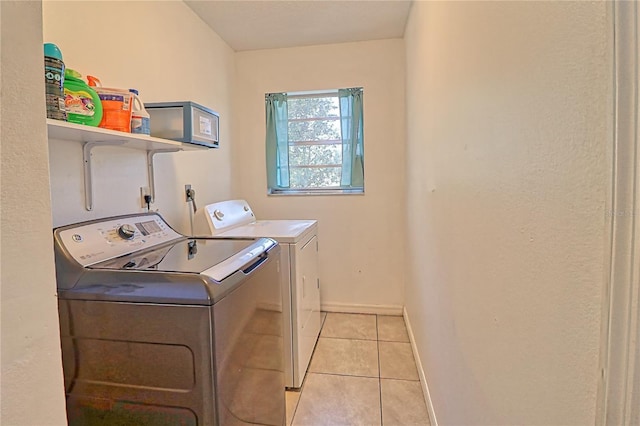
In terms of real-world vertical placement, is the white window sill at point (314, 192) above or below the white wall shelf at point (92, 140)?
below

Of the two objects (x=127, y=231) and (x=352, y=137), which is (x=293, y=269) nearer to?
(x=127, y=231)

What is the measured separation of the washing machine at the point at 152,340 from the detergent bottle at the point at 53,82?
424 mm

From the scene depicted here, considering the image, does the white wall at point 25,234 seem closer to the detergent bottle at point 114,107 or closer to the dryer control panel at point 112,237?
the dryer control panel at point 112,237

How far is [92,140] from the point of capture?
4.81ft

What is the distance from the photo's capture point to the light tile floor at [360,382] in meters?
1.83

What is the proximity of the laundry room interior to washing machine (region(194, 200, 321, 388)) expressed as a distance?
218 millimetres

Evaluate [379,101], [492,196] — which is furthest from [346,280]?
[492,196]

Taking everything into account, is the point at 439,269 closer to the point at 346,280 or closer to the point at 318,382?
the point at 318,382

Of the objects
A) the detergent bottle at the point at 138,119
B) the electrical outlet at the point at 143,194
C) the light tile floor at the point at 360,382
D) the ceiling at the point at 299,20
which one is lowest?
the light tile floor at the point at 360,382

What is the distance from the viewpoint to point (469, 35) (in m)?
1.05

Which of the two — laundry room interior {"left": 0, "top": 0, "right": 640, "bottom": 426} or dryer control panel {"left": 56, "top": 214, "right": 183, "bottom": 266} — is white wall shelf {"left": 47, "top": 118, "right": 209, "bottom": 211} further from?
dryer control panel {"left": 56, "top": 214, "right": 183, "bottom": 266}

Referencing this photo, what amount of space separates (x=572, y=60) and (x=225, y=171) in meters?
2.71

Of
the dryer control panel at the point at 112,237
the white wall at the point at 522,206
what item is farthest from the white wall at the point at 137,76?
the white wall at the point at 522,206

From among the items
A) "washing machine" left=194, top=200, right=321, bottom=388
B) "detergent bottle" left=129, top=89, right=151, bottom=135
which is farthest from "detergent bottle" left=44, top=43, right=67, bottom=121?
"washing machine" left=194, top=200, right=321, bottom=388
